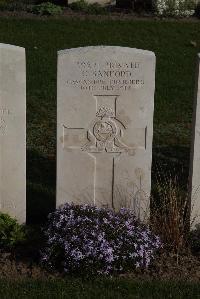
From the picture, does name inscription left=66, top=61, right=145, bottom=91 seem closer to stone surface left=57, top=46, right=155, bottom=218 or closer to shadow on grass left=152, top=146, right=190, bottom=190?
stone surface left=57, top=46, right=155, bottom=218

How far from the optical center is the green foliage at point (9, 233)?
21.0 feet

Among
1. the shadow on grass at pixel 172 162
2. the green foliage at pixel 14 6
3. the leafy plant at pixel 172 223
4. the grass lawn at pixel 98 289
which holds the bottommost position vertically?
the grass lawn at pixel 98 289

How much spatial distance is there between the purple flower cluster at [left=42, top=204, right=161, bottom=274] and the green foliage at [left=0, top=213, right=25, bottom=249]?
319 mm

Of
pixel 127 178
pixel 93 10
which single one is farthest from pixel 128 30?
pixel 127 178

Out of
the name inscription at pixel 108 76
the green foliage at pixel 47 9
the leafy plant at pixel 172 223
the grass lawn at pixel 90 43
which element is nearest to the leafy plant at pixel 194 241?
the leafy plant at pixel 172 223

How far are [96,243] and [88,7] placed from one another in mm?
14098

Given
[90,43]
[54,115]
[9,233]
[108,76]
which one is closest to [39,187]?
[9,233]

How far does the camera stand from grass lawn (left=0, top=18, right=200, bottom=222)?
364 inches

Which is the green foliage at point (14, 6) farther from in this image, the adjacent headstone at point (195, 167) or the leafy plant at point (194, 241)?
the leafy plant at point (194, 241)

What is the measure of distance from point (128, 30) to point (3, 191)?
37.3 ft

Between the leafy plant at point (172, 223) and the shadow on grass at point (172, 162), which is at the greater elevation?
the shadow on grass at point (172, 162)

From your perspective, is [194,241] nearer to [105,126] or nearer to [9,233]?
[105,126]

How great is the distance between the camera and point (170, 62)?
14953 mm

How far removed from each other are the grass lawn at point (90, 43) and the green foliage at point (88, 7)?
102 cm
